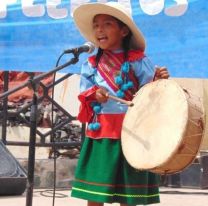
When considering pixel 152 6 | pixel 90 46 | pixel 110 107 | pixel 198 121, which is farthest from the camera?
pixel 152 6

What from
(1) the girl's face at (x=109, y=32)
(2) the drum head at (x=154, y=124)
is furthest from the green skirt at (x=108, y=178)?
(1) the girl's face at (x=109, y=32)

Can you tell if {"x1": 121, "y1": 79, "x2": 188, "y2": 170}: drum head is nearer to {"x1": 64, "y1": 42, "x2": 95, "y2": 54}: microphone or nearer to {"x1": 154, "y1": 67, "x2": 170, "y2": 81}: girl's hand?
{"x1": 154, "y1": 67, "x2": 170, "y2": 81}: girl's hand

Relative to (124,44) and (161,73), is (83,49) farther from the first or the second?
(161,73)

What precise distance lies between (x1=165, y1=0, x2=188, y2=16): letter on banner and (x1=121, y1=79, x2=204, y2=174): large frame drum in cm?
130

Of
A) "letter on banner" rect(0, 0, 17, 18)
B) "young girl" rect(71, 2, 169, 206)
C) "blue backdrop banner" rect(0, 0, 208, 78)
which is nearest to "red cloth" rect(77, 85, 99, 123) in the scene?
"young girl" rect(71, 2, 169, 206)

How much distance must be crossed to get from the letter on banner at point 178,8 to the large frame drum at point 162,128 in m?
1.30

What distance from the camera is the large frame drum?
8.73 feet

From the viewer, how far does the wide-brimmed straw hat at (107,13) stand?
298cm

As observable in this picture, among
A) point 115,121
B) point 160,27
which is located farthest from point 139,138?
point 160,27

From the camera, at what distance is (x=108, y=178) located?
9.39ft

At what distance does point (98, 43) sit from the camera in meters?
3.11

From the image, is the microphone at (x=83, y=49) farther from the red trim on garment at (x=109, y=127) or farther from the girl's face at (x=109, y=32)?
the red trim on garment at (x=109, y=127)

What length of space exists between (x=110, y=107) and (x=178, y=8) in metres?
1.33

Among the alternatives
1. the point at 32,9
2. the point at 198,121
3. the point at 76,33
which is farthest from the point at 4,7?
the point at 198,121
